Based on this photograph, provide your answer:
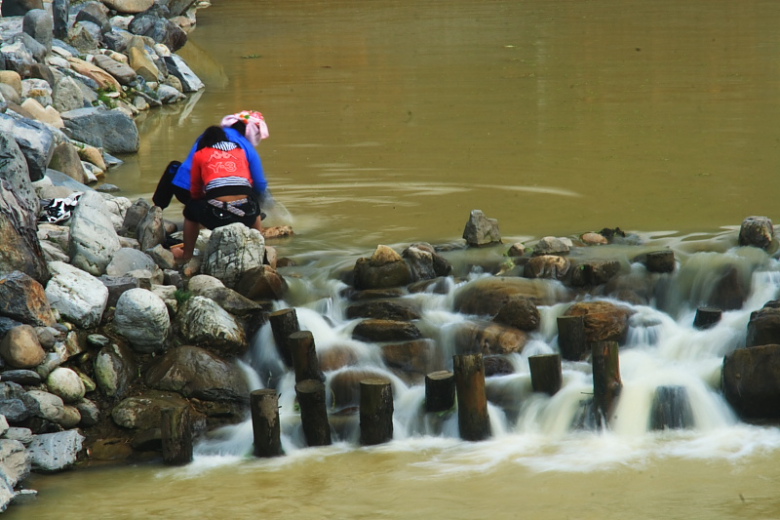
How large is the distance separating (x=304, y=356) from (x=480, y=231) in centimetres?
265

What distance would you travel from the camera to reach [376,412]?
7539mm

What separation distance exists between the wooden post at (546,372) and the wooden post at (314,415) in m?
1.53

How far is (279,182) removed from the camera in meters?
13.1

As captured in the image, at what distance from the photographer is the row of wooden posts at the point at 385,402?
735 centimetres

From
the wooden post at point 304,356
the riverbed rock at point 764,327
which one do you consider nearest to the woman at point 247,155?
the wooden post at point 304,356

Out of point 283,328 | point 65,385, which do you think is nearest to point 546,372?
point 283,328

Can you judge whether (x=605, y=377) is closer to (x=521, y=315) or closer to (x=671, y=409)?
Answer: (x=671, y=409)

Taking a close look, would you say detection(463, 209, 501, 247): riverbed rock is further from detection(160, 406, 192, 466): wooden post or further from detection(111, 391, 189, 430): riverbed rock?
detection(160, 406, 192, 466): wooden post

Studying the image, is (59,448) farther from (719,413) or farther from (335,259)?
(719,413)

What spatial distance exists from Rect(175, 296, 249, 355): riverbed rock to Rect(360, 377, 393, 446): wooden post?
1.28 meters

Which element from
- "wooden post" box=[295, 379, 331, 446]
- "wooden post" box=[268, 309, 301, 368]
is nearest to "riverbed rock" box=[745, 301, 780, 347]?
"wooden post" box=[295, 379, 331, 446]

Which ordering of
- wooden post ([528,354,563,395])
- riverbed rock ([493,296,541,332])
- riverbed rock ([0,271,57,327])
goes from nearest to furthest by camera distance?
riverbed rock ([0,271,57,327]), wooden post ([528,354,563,395]), riverbed rock ([493,296,541,332])

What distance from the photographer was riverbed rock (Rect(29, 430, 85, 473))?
715cm

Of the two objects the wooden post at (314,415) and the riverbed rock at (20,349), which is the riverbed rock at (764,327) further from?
the riverbed rock at (20,349)
